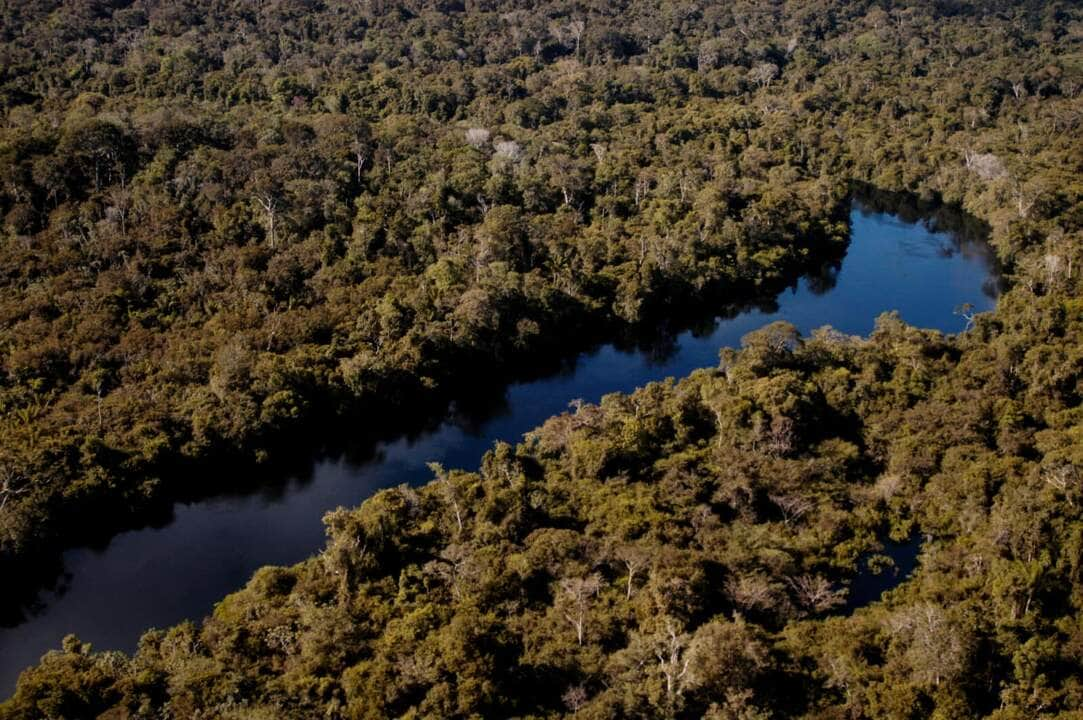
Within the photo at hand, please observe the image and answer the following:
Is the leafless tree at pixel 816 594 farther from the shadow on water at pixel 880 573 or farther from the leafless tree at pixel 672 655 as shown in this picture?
the leafless tree at pixel 672 655

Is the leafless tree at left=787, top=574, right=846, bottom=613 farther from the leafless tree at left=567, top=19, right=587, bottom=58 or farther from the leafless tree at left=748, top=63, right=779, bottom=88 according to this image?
the leafless tree at left=567, top=19, right=587, bottom=58

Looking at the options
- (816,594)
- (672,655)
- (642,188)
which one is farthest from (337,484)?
(642,188)

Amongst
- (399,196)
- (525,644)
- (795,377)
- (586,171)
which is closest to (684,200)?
(586,171)

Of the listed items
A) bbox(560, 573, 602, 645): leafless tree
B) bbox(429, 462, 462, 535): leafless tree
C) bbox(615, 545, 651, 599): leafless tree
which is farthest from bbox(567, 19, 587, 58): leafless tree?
bbox(560, 573, 602, 645): leafless tree

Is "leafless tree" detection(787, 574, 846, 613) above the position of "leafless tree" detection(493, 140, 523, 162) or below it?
below

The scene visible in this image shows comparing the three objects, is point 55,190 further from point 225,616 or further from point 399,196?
point 225,616

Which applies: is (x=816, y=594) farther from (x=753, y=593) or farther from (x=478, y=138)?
(x=478, y=138)
